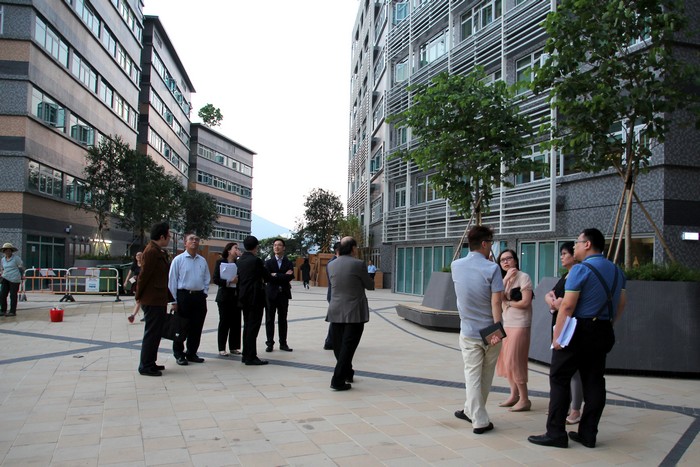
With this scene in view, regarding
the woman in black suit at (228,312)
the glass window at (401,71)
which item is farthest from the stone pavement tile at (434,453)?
the glass window at (401,71)

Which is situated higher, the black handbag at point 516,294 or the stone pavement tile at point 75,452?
the black handbag at point 516,294

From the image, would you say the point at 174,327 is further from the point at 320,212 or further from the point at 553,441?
the point at 320,212

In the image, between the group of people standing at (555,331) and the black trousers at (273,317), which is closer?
the group of people standing at (555,331)

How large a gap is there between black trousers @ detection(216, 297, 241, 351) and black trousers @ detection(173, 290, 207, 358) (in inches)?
20.8

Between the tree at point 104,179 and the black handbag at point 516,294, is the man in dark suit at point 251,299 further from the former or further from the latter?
the tree at point 104,179

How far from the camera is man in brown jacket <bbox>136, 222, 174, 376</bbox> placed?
7477 millimetres

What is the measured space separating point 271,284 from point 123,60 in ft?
135

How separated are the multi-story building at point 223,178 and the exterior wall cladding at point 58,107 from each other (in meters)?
25.8

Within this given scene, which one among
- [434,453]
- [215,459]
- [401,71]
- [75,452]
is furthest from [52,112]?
[434,453]

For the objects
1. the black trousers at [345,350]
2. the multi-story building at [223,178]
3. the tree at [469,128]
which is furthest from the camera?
the multi-story building at [223,178]

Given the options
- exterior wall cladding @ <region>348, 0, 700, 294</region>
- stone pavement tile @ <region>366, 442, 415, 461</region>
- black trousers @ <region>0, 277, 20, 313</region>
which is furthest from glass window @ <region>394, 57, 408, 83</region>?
stone pavement tile @ <region>366, 442, 415, 461</region>

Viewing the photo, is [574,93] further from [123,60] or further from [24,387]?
[123,60]

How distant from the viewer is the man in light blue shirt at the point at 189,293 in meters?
8.23

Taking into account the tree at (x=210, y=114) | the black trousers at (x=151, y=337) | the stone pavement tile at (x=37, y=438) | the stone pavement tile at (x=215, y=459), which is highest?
the tree at (x=210, y=114)
